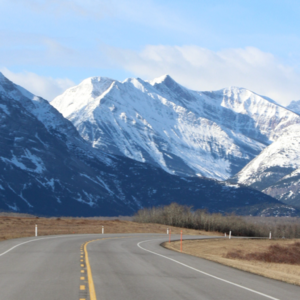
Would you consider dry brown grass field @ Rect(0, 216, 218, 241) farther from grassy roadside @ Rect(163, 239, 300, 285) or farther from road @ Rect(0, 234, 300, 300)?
road @ Rect(0, 234, 300, 300)

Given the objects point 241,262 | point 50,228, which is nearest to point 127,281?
point 241,262

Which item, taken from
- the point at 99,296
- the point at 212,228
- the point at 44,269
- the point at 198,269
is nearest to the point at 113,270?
the point at 44,269

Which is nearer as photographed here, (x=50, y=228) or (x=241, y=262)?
(x=241, y=262)

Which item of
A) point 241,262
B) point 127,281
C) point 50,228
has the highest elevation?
point 127,281

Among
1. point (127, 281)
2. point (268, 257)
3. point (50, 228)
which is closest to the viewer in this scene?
point (127, 281)

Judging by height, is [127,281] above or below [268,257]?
above

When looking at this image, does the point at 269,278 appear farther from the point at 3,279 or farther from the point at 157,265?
the point at 3,279

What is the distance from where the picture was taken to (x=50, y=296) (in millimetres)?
14938

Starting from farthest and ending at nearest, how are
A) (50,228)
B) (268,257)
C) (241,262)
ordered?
(50,228) < (268,257) < (241,262)

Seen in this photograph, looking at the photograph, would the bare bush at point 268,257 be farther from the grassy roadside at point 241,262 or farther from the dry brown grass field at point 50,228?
the dry brown grass field at point 50,228

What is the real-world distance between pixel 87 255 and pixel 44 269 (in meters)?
7.55

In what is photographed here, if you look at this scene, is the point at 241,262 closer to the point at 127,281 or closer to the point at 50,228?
the point at 127,281

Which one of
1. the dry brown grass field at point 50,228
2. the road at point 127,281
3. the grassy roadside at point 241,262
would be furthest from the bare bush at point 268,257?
the dry brown grass field at point 50,228

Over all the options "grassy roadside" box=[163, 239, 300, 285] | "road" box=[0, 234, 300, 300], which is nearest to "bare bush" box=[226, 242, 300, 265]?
"grassy roadside" box=[163, 239, 300, 285]
